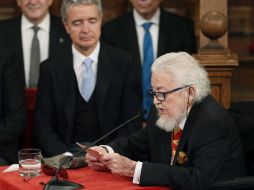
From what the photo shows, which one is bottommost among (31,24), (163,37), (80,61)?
(80,61)

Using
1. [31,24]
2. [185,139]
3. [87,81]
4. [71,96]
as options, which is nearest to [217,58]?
Answer: [87,81]

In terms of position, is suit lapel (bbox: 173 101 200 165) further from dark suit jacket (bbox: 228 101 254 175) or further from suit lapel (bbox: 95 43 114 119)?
suit lapel (bbox: 95 43 114 119)

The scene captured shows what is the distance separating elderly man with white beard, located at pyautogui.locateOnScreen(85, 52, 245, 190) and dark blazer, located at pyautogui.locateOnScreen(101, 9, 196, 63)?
169 cm

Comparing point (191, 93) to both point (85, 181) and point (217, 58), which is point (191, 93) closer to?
point (85, 181)

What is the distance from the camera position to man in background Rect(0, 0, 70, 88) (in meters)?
5.55

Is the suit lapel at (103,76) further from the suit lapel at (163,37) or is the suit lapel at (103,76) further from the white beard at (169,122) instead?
the white beard at (169,122)

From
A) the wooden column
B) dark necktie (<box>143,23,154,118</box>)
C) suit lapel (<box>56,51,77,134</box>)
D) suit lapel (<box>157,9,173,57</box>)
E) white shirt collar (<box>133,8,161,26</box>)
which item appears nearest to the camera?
the wooden column

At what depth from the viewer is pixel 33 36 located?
5.61 m

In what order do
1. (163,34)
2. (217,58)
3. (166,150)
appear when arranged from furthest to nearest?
(163,34)
(217,58)
(166,150)

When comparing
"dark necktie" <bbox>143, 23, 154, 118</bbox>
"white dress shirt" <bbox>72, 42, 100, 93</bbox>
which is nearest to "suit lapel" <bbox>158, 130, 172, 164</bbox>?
"white dress shirt" <bbox>72, 42, 100, 93</bbox>

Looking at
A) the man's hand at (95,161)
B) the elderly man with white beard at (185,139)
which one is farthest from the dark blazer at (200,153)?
the man's hand at (95,161)

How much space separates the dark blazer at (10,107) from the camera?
16.5ft

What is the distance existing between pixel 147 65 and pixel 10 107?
3.52ft

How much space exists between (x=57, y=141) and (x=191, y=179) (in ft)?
5.04
